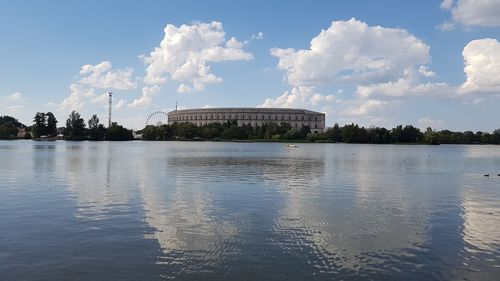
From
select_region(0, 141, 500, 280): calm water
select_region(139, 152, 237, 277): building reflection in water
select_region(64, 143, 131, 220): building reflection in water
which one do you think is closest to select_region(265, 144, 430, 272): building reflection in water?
select_region(0, 141, 500, 280): calm water

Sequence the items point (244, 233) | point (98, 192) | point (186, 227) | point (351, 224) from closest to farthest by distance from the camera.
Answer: point (244, 233), point (186, 227), point (351, 224), point (98, 192)

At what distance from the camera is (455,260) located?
57.8ft

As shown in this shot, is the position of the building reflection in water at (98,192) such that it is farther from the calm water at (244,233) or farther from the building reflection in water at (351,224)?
the building reflection in water at (351,224)

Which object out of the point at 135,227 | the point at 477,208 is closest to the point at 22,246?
the point at 135,227

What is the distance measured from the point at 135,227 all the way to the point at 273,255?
7809 mm

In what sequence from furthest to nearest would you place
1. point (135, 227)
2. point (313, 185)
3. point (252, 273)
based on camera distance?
point (313, 185) < point (135, 227) < point (252, 273)

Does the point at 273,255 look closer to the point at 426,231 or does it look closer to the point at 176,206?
the point at 426,231

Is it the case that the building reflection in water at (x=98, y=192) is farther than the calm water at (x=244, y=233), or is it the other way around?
the building reflection in water at (x=98, y=192)

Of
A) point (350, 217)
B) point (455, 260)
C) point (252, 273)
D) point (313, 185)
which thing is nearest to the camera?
point (252, 273)

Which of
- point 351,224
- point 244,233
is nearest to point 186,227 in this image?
point 244,233

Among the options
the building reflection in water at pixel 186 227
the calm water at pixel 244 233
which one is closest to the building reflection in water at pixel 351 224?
the calm water at pixel 244 233

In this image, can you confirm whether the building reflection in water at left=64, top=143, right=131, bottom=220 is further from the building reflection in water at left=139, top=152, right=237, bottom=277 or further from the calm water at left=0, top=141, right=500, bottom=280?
the building reflection in water at left=139, top=152, right=237, bottom=277

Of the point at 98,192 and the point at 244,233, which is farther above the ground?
the point at 98,192

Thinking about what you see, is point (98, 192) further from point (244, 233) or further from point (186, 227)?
point (244, 233)
